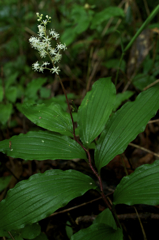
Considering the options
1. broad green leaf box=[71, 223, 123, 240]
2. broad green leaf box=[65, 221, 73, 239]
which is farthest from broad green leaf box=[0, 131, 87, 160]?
broad green leaf box=[65, 221, 73, 239]

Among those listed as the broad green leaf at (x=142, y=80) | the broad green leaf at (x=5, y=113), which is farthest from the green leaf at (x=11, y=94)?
the broad green leaf at (x=142, y=80)

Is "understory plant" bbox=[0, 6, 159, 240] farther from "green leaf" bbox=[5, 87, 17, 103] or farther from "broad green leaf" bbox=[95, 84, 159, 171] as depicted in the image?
"green leaf" bbox=[5, 87, 17, 103]

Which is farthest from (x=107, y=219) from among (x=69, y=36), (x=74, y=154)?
(x=69, y=36)

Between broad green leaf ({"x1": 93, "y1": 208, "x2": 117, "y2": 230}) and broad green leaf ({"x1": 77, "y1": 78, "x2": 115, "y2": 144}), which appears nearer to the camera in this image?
broad green leaf ({"x1": 93, "y1": 208, "x2": 117, "y2": 230})

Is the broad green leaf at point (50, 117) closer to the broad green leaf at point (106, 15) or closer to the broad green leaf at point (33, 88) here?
the broad green leaf at point (33, 88)

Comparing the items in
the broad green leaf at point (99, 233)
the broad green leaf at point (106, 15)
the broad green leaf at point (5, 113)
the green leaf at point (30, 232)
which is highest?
the broad green leaf at point (106, 15)
